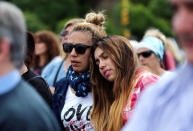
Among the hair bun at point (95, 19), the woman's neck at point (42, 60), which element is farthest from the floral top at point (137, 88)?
the woman's neck at point (42, 60)

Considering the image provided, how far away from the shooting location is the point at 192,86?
6.23 ft

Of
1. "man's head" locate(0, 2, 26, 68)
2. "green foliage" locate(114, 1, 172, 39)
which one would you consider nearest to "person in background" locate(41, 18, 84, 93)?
"man's head" locate(0, 2, 26, 68)

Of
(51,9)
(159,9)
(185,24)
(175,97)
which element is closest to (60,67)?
(175,97)

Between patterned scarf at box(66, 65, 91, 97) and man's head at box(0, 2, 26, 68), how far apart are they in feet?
6.11

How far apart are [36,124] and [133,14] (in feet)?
85.4

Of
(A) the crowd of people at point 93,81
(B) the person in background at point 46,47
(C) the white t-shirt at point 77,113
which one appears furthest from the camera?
(B) the person in background at point 46,47

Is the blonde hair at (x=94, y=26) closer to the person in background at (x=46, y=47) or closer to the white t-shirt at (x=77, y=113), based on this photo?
the white t-shirt at (x=77, y=113)

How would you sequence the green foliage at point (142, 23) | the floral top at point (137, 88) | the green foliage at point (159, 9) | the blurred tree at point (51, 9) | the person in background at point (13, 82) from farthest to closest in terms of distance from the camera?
1. the blurred tree at point (51, 9)
2. the green foliage at point (159, 9)
3. the green foliage at point (142, 23)
4. the floral top at point (137, 88)
5. the person in background at point (13, 82)

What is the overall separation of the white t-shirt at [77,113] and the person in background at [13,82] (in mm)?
1725

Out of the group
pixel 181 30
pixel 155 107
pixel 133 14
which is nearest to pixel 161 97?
pixel 155 107

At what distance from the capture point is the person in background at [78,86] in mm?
4043

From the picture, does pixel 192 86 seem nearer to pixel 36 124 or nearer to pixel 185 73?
pixel 185 73

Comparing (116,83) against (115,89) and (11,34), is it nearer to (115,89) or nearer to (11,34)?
(115,89)

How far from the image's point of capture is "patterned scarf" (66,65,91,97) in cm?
411
